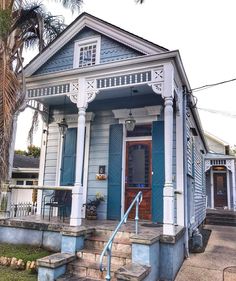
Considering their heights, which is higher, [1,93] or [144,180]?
[1,93]

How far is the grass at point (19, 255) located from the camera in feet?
13.6

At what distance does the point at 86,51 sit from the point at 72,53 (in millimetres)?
395

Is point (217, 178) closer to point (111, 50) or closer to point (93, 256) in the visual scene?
point (111, 50)

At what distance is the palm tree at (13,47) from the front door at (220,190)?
43.4 feet

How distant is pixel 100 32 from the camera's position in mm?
6660

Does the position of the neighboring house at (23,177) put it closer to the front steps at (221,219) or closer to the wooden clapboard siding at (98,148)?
the wooden clapboard siding at (98,148)

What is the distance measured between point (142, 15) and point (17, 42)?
393 centimetres

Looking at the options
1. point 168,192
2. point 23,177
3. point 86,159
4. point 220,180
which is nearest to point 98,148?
point 86,159

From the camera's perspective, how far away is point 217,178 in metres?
16.5

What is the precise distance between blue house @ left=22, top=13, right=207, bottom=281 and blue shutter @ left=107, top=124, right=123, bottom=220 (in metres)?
0.02

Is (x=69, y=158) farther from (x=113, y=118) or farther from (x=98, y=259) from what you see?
(x=98, y=259)

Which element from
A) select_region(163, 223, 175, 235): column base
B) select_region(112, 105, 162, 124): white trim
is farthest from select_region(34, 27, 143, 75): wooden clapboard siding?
select_region(163, 223, 175, 235): column base

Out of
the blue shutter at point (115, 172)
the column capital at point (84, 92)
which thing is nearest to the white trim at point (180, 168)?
the blue shutter at point (115, 172)

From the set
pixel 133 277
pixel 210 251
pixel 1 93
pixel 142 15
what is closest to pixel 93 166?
pixel 1 93
